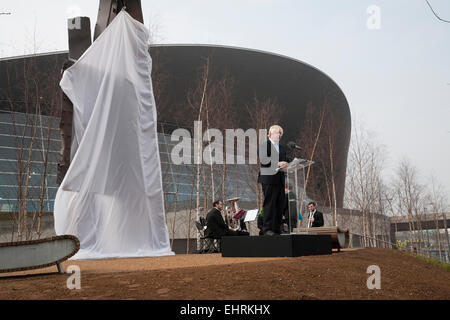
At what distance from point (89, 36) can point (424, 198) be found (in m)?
28.0

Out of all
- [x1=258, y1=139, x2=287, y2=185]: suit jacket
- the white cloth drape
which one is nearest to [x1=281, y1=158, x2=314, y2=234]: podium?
[x1=258, y1=139, x2=287, y2=185]: suit jacket

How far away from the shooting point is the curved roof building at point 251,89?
69.1 feet

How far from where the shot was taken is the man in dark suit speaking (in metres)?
5.75

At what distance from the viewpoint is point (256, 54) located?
2594 cm

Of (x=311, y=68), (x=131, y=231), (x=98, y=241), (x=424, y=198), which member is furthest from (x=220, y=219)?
(x=424, y=198)

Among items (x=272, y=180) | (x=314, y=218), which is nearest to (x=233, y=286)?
(x=272, y=180)

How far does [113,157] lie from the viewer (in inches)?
294

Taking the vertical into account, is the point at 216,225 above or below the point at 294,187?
below

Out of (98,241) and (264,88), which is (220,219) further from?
(264,88)

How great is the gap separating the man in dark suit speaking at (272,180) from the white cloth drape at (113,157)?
270cm

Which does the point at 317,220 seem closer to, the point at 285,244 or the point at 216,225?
the point at 216,225

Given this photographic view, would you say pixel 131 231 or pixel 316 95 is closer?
pixel 131 231

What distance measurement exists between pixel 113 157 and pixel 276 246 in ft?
12.5
